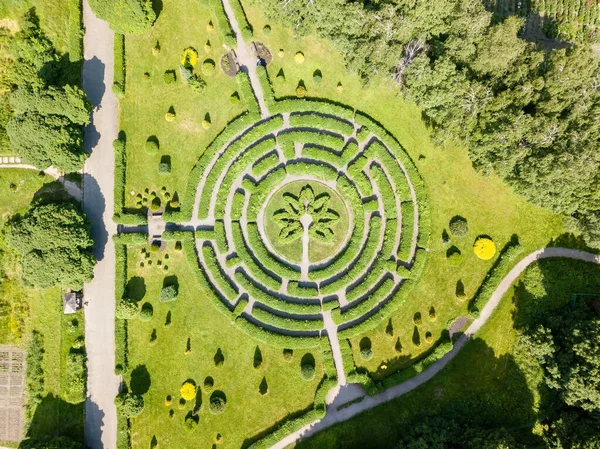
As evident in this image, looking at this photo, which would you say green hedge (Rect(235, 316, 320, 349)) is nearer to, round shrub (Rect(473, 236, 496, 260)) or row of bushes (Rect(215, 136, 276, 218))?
row of bushes (Rect(215, 136, 276, 218))

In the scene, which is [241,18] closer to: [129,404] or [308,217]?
[308,217]

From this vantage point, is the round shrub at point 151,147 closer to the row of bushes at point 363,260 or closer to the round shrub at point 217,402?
the row of bushes at point 363,260

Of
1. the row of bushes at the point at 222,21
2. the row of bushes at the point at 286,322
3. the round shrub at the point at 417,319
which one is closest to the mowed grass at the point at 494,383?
the round shrub at the point at 417,319

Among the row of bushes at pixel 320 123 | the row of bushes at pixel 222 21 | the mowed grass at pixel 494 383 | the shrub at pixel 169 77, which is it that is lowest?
the mowed grass at pixel 494 383

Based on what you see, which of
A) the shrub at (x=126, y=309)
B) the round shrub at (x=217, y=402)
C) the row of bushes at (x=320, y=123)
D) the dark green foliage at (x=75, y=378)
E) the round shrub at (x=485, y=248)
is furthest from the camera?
the row of bushes at (x=320, y=123)

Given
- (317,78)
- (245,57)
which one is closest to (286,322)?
(317,78)

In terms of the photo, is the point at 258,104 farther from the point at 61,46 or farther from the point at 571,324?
the point at 571,324

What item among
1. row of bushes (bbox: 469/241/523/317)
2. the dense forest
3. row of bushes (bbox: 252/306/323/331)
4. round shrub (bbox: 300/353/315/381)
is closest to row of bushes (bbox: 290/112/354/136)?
the dense forest

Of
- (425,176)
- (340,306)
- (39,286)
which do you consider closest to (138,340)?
(39,286)

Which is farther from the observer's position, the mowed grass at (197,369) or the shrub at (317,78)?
the shrub at (317,78)
